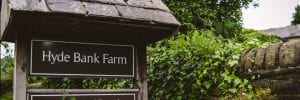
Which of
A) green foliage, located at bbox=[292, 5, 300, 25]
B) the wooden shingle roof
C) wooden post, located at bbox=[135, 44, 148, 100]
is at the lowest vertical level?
wooden post, located at bbox=[135, 44, 148, 100]

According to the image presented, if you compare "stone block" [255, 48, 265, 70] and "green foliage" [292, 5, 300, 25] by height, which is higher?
"green foliage" [292, 5, 300, 25]

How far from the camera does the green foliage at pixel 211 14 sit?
925cm

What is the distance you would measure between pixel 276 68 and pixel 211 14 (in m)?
5.67

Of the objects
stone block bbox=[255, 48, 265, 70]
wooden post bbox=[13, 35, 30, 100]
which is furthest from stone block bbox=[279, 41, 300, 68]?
wooden post bbox=[13, 35, 30, 100]

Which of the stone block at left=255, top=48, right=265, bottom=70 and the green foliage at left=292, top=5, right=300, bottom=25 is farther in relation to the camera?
the green foliage at left=292, top=5, right=300, bottom=25

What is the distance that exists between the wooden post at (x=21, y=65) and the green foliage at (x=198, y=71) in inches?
84.9

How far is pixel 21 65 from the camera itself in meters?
3.54

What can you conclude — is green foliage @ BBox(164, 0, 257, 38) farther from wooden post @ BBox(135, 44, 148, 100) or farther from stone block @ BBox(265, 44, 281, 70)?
wooden post @ BBox(135, 44, 148, 100)

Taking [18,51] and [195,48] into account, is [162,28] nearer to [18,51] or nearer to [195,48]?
[18,51]

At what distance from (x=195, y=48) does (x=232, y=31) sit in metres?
4.99

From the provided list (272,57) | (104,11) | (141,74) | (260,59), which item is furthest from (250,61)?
(104,11)

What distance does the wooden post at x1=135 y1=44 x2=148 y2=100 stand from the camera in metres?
4.05

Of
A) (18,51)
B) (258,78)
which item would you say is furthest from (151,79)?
(18,51)

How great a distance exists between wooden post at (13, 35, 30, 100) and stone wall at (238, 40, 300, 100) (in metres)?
2.36
